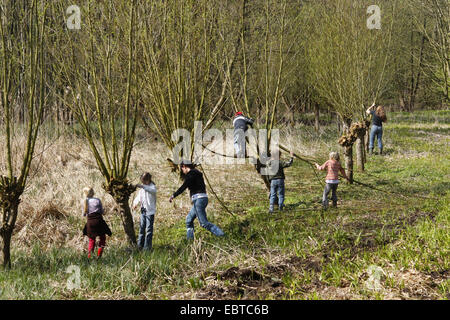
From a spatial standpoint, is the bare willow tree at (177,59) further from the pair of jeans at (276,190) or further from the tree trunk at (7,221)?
the tree trunk at (7,221)

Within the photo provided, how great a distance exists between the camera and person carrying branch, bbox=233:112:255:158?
24.4 feet

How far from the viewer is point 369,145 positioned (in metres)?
13.7

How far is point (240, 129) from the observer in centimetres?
757

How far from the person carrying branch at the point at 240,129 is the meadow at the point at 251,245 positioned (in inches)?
44.2

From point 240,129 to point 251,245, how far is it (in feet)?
9.20

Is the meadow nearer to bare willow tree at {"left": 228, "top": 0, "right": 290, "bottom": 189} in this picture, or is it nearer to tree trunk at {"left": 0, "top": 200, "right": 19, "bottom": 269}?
tree trunk at {"left": 0, "top": 200, "right": 19, "bottom": 269}

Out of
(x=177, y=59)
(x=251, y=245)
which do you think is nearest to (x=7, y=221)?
(x=251, y=245)

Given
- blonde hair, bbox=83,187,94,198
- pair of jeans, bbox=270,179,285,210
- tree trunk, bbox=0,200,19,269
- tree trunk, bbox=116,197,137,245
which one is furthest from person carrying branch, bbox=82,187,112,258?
pair of jeans, bbox=270,179,285,210

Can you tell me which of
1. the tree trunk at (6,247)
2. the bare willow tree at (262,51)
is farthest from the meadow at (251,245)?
the bare willow tree at (262,51)

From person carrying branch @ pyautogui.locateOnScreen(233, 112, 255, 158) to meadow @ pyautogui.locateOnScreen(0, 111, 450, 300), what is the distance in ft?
3.69

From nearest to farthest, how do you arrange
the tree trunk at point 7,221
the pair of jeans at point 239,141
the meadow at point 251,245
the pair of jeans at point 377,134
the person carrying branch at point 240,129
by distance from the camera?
the meadow at point 251,245 → the tree trunk at point 7,221 → the person carrying branch at point 240,129 → the pair of jeans at point 239,141 → the pair of jeans at point 377,134

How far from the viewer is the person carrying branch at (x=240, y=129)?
7.42m
